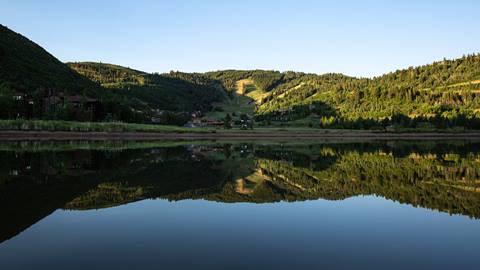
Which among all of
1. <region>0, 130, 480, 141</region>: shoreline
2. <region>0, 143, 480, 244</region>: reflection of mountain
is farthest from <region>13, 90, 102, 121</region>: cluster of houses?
<region>0, 143, 480, 244</region>: reflection of mountain

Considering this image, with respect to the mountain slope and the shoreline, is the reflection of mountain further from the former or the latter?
the mountain slope

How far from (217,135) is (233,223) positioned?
11583 centimetres

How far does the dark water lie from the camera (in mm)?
11148

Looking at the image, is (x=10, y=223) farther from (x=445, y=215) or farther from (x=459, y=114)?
(x=459, y=114)

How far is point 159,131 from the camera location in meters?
116

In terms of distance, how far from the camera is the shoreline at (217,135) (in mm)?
83312

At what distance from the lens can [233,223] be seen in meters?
15.9

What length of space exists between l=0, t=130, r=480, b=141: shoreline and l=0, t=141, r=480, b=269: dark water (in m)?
59.7

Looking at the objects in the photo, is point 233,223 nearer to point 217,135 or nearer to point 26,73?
point 217,135

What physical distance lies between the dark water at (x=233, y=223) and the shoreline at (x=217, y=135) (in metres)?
59.7

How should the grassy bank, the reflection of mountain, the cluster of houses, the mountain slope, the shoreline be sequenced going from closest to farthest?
the reflection of mountain, the grassy bank, the shoreline, the cluster of houses, the mountain slope

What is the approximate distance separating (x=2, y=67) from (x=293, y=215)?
6971 inches

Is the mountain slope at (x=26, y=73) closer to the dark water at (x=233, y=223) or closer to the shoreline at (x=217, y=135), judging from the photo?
the shoreline at (x=217, y=135)

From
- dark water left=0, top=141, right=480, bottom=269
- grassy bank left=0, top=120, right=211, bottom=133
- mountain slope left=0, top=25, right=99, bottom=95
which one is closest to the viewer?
dark water left=0, top=141, right=480, bottom=269
